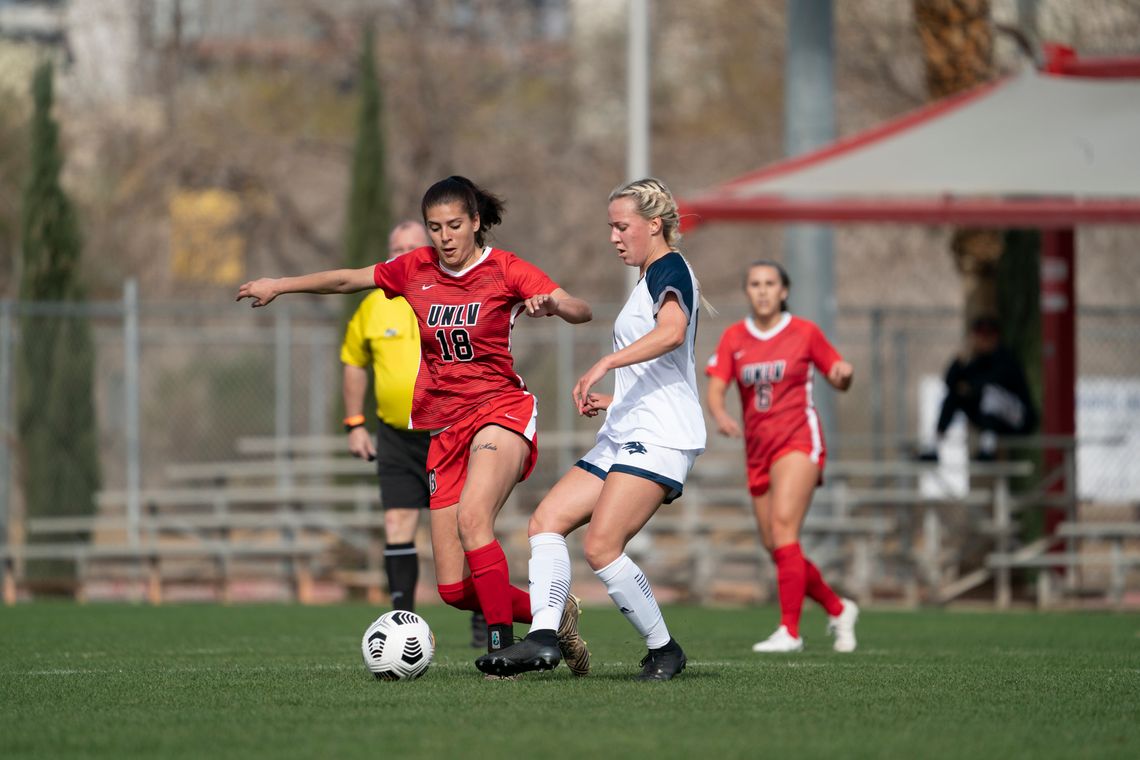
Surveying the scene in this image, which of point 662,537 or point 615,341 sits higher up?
point 615,341

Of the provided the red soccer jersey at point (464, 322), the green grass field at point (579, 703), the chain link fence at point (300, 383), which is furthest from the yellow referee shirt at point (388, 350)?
the chain link fence at point (300, 383)

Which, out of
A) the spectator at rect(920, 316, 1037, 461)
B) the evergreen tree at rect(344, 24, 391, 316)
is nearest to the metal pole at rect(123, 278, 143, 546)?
the evergreen tree at rect(344, 24, 391, 316)

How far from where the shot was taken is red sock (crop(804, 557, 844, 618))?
9.13m

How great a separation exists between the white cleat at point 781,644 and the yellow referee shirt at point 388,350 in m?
2.15

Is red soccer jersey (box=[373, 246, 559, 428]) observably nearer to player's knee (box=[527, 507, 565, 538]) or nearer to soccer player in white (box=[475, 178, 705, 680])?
soccer player in white (box=[475, 178, 705, 680])

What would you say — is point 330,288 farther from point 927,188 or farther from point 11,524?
point 11,524

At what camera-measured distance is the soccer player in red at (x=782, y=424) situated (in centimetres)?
907

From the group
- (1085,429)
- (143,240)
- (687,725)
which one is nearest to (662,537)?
(1085,429)

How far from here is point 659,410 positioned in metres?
6.73

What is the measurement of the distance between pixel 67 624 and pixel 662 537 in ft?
29.1

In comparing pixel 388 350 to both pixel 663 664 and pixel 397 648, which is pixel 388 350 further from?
pixel 663 664

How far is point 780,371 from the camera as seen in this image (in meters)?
Result: 9.29

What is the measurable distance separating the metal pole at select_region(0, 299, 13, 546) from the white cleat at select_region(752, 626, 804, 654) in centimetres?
1033

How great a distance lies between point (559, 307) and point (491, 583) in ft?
3.72
